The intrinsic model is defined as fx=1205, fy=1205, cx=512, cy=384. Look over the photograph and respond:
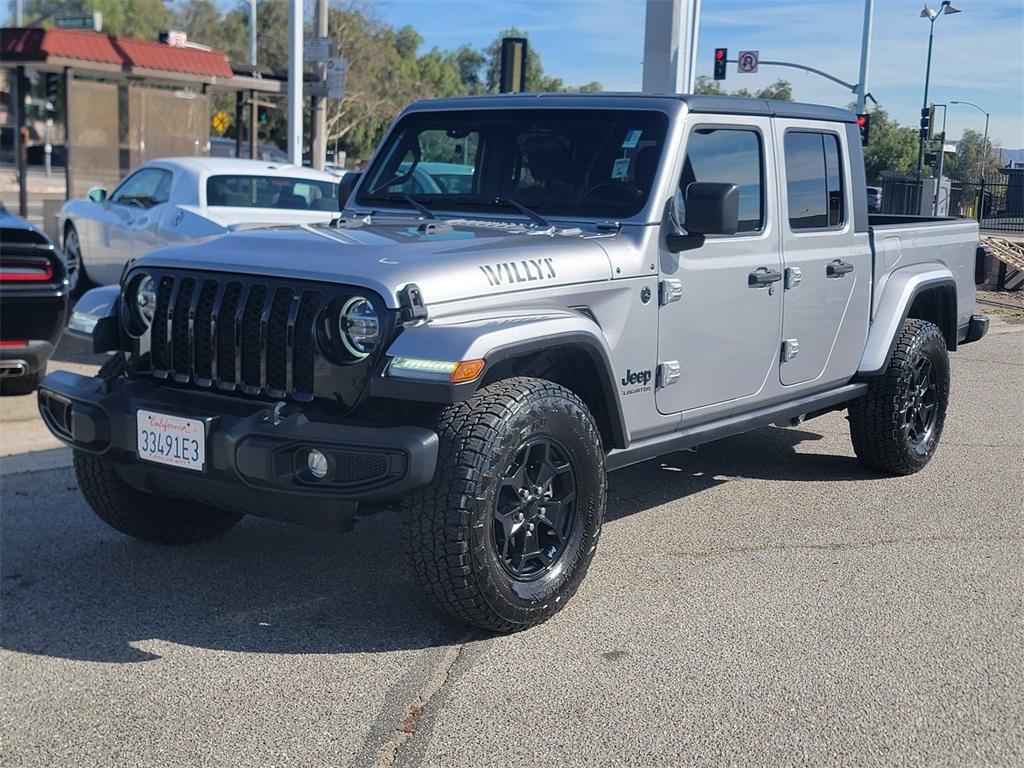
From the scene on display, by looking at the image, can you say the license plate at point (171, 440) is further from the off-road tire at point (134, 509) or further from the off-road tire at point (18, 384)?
the off-road tire at point (18, 384)

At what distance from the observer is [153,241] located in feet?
33.4

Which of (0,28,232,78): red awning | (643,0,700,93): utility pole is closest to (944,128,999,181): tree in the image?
(643,0,700,93): utility pole

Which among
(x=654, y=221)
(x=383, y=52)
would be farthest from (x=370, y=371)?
(x=383, y=52)

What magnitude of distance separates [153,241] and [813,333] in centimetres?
628

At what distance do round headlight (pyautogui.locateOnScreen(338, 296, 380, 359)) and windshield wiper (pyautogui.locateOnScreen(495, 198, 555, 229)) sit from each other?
1.24 metres

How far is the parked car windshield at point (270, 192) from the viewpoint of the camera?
33.4 ft

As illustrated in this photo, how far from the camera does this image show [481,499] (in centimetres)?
393

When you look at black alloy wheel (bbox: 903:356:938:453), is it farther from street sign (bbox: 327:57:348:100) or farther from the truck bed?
street sign (bbox: 327:57:348:100)

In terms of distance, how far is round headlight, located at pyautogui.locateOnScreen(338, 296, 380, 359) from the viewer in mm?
4004

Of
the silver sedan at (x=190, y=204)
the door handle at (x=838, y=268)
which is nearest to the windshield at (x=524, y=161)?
the door handle at (x=838, y=268)

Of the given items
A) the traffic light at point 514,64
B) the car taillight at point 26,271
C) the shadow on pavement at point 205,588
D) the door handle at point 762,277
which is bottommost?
the shadow on pavement at point 205,588

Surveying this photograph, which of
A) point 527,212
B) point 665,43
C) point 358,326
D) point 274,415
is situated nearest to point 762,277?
point 527,212

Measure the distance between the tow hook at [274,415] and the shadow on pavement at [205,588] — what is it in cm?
83

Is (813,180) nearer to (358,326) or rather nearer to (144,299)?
(358,326)
